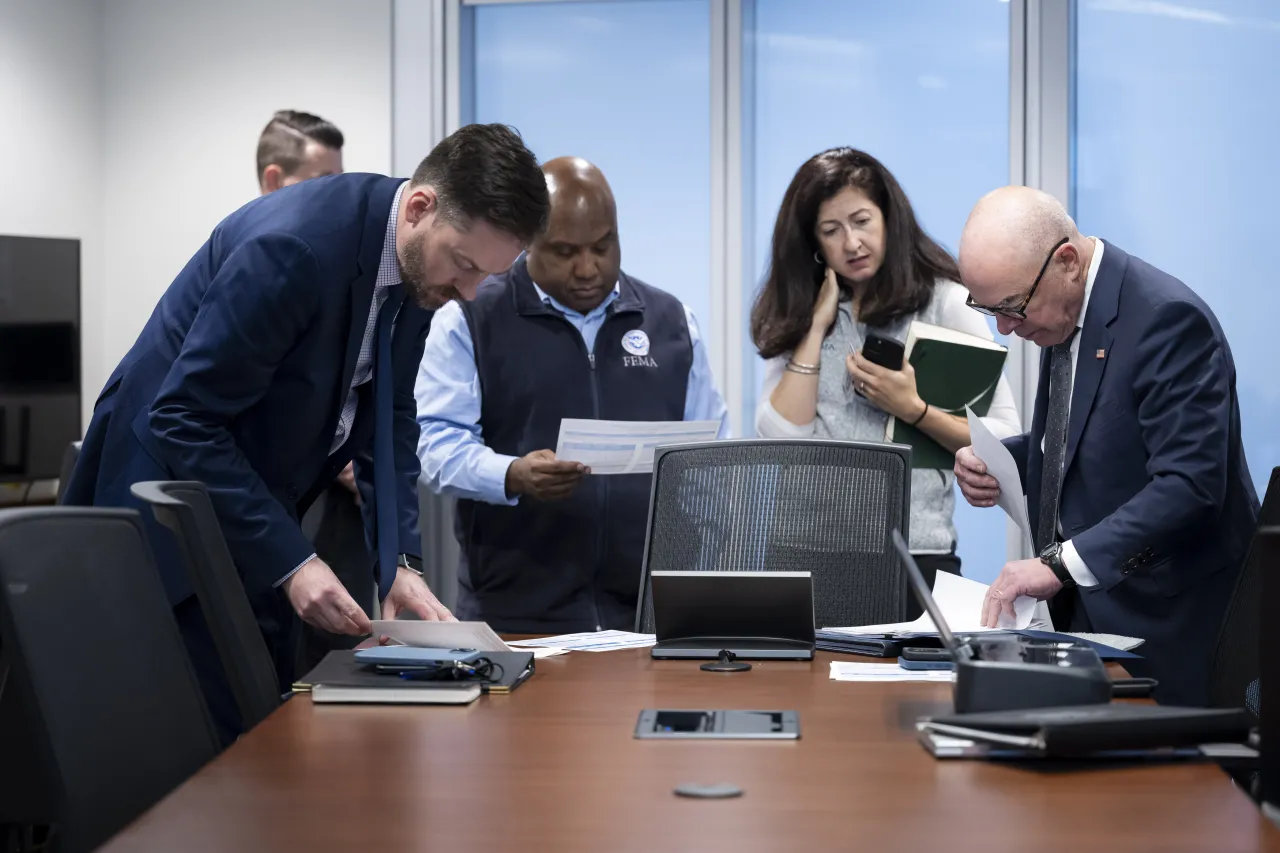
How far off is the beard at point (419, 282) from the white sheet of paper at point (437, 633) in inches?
27.5

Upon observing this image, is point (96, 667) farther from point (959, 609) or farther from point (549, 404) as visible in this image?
point (549, 404)

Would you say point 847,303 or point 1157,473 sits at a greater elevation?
point 847,303

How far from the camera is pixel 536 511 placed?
3248 millimetres

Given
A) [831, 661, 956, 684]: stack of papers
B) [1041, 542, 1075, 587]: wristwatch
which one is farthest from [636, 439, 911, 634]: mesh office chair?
[831, 661, 956, 684]: stack of papers

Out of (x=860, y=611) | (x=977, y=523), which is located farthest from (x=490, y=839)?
(x=977, y=523)

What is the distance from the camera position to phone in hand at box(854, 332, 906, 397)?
319 cm

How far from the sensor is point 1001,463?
7.70 feet

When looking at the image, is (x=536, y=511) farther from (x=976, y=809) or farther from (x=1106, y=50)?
(x=1106, y=50)

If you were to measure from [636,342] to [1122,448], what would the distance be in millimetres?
1237

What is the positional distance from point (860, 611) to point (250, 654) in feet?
4.02

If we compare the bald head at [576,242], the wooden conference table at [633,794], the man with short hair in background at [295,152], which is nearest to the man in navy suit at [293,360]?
the wooden conference table at [633,794]

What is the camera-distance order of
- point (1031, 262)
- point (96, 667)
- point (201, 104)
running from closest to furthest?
point (96, 667) < point (1031, 262) < point (201, 104)

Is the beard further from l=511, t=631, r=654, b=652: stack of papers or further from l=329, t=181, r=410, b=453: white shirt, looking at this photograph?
l=511, t=631, r=654, b=652: stack of papers

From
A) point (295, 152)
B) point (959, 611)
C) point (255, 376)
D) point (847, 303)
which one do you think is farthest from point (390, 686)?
point (295, 152)
